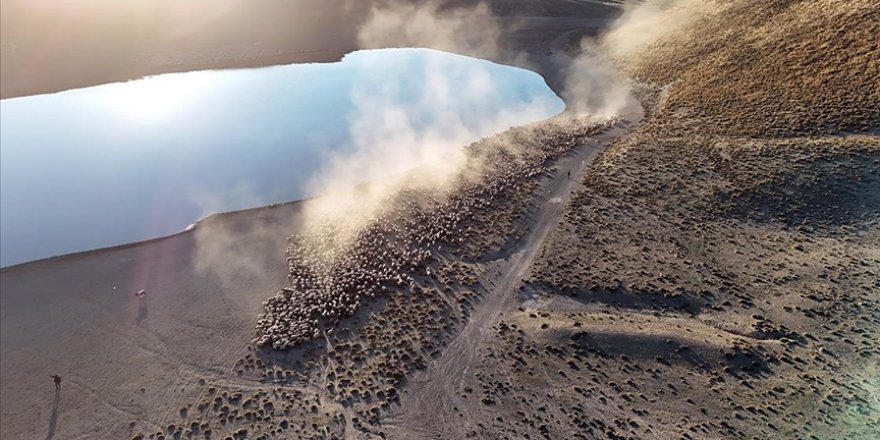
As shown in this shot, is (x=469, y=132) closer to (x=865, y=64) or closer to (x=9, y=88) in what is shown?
(x=865, y=64)

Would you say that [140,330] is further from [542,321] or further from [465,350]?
[542,321]

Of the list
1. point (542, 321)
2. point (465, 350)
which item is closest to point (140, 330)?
point (465, 350)

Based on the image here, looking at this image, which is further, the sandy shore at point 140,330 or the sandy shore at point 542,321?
the sandy shore at point 140,330

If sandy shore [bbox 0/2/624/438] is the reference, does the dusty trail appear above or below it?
below

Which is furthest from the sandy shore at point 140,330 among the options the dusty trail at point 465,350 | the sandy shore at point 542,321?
the dusty trail at point 465,350

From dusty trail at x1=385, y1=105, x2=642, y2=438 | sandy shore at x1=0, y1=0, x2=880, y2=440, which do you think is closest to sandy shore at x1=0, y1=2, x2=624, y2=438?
sandy shore at x1=0, y1=0, x2=880, y2=440

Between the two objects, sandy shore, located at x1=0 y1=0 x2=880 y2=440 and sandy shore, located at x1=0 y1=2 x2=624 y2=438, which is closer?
sandy shore, located at x1=0 y1=0 x2=880 y2=440

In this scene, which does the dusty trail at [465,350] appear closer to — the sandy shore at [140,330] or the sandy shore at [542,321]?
the sandy shore at [542,321]

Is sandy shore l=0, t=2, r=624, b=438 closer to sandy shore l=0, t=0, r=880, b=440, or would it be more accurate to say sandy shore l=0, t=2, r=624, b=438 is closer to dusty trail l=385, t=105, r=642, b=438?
sandy shore l=0, t=0, r=880, b=440

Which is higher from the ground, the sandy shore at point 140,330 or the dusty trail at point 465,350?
the sandy shore at point 140,330
